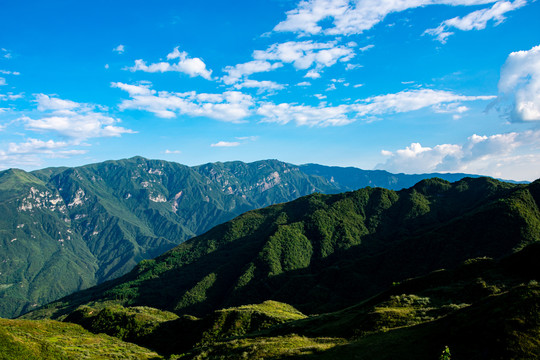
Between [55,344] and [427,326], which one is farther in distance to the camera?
[55,344]

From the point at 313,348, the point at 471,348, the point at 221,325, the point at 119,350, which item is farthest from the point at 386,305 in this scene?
the point at 119,350

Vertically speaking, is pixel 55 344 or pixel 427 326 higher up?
pixel 427 326

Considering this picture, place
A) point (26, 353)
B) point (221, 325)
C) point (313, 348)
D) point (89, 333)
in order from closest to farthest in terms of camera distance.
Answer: point (313, 348), point (26, 353), point (221, 325), point (89, 333)

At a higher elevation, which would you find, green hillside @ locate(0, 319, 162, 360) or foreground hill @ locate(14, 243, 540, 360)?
foreground hill @ locate(14, 243, 540, 360)

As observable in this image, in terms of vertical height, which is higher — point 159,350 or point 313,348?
point 313,348

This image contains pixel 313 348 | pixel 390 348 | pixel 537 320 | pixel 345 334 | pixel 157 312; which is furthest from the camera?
pixel 157 312

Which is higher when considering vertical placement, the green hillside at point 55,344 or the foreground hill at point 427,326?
the foreground hill at point 427,326

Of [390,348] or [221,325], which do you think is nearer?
[390,348]

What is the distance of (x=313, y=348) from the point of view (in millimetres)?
43125

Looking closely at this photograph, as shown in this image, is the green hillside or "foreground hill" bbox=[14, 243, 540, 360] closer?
"foreground hill" bbox=[14, 243, 540, 360]

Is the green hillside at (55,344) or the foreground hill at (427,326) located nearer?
the foreground hill at (427,326)

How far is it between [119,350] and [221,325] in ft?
129

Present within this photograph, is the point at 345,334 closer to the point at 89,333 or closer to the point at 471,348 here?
the point at 471,348

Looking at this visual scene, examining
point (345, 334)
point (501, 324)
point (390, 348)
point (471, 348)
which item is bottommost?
point (345, 334)
